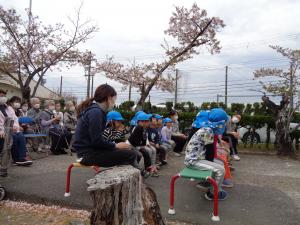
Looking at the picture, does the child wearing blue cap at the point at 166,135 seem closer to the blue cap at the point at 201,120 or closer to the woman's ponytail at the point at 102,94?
the blue cap at the point at 201,120

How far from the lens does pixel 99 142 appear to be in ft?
12.8

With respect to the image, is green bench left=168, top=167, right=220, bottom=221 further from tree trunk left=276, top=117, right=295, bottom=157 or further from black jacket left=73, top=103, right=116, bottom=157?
tree trunk left=276, top=117, right=295, bottom=157

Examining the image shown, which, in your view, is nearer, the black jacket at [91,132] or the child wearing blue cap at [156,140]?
the black jacket at [91,132]

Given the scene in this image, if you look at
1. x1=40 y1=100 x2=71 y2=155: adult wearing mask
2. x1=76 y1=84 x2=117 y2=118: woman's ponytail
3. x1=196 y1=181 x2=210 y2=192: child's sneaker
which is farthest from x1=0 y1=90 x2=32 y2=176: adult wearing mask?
x1=196 y1=181 x2=210 y2=192: child's sneaker

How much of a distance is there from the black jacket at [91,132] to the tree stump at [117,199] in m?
0.89

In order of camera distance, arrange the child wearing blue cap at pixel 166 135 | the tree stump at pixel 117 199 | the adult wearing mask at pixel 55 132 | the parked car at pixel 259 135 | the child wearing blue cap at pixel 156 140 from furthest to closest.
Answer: the parked car at pixel 259 135 → the adult wearing mask at pixel 55 132 → the child wearing blue cap at pixel 166 135 → the child wearing blue cap at pixel 156 140 → the tree stump at pixel 117 199

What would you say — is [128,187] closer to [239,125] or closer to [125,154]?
[125,154]

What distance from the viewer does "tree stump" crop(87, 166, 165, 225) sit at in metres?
2.78

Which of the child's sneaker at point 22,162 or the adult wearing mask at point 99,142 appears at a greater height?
the adult wearing mask at point 99,142

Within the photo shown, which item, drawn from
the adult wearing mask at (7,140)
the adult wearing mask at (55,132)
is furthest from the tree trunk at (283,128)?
the adult wearing mask at (7,140)

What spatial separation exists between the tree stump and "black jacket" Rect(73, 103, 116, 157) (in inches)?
35.0

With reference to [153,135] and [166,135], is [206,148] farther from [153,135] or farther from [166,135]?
[166,135]

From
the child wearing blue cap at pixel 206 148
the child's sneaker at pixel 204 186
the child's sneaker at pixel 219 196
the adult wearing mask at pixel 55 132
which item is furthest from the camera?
the adult wearing mask at pixel 55 132

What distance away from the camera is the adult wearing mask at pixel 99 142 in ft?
12.9
